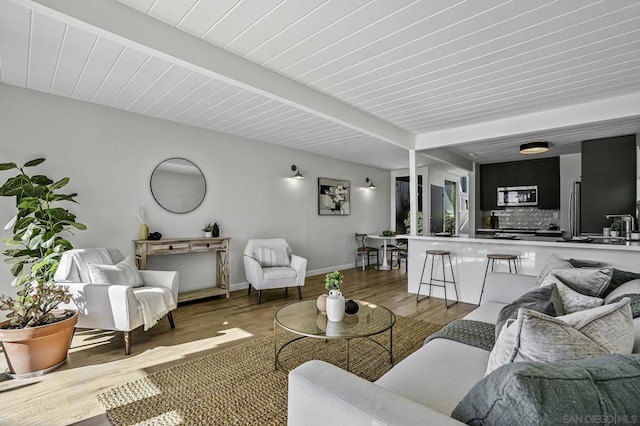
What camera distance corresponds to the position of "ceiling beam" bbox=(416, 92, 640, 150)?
323 cm

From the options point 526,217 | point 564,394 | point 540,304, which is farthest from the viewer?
point 526,217

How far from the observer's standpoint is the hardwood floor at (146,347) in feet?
6.37

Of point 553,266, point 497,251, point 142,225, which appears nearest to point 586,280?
point 553,266

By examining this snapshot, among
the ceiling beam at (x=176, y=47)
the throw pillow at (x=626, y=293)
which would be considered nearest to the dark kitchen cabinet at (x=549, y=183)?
the throw pillow at (x=626, y=293)

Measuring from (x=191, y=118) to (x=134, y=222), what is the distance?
1.52m

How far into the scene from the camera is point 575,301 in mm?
1665

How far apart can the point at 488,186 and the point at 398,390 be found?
6791 mm

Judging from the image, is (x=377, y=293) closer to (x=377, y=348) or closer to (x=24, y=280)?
(x=377, y=348)

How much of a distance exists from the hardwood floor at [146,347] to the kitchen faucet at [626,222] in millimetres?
2056

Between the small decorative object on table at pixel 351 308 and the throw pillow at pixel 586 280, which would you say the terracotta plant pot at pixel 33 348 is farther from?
the throw pillow at pixel 586 280

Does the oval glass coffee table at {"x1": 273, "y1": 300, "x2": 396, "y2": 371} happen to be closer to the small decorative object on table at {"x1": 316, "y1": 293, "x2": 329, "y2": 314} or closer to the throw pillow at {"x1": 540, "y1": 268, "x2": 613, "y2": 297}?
the small decorative object on table at {"x1": 316, "y1": 293, "x2": 329, "y2": 314}

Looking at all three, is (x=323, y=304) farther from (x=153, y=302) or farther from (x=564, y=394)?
(x=564, y=394)

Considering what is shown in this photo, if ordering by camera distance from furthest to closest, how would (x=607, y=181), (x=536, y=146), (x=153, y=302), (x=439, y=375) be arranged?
1. (x=536, y=146)
2. (x=607, y=181)
3. (x=153, y=302)
4. (x=439, y=375)

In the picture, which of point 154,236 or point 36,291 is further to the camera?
Answer: point 154,236
